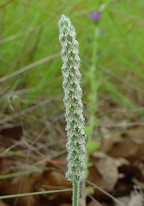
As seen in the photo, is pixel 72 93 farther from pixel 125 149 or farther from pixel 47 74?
pixel 47 74

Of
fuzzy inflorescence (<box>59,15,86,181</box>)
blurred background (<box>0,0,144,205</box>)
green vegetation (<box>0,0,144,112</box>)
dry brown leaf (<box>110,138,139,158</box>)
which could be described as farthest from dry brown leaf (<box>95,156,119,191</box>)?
fuzzy inflorescence (<box>59,15,86,181</box>)

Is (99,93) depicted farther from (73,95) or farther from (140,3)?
(73,95)

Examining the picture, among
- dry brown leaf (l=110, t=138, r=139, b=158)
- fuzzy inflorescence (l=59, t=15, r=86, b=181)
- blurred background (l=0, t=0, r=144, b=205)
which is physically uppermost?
blurred background (l=0, t=0, r=144, b=205)

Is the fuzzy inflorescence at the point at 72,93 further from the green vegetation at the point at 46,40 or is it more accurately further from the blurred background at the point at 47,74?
the green vegetation at the point at 46,40

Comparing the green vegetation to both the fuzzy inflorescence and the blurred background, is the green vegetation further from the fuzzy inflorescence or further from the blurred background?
the fuzzy inflorescence

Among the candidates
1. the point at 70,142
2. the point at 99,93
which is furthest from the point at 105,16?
the point at 70,142

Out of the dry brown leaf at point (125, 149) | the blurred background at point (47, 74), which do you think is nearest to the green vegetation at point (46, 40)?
the blurred background at point (47, 74)
